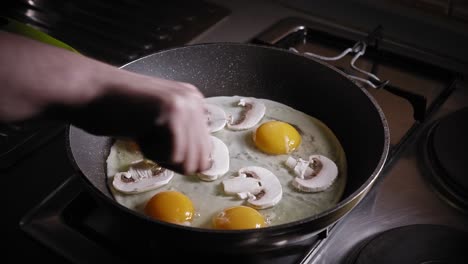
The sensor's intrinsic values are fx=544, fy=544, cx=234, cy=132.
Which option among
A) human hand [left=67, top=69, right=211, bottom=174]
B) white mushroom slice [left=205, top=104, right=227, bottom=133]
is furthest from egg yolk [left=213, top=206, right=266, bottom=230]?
human hand [left=67, top=69, right=211, bottom=174]

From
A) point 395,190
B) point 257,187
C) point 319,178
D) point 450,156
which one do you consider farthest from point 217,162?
point 450,156

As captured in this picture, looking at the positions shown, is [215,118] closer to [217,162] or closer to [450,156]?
[217,162]

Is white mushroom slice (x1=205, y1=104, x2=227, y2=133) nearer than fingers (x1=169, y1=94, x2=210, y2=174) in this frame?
No

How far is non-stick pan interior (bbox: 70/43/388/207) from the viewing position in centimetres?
108

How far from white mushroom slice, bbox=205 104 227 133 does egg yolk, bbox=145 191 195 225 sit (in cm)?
23

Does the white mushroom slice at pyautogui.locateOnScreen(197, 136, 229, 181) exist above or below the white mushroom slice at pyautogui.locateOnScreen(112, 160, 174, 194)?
above

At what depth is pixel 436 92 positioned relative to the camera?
1316 millimetres

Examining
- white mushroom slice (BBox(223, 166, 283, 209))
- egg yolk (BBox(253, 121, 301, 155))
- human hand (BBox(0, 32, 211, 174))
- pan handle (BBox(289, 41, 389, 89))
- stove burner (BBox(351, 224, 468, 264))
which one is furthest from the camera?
pan handle (BBox(289, 41, 389, 89))

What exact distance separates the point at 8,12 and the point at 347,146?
110 cm

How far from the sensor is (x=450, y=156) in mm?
1096

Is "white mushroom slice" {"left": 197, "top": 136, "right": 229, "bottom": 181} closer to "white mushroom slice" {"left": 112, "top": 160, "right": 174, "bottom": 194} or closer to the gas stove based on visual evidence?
"white mushroom slice" {"left": 112, "top": 160, "right": 174, "bottom": 194}

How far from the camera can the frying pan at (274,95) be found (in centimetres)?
94

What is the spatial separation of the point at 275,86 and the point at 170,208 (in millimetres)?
437

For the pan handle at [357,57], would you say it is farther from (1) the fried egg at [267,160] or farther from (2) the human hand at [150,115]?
(2) the human hand at [150,115]
